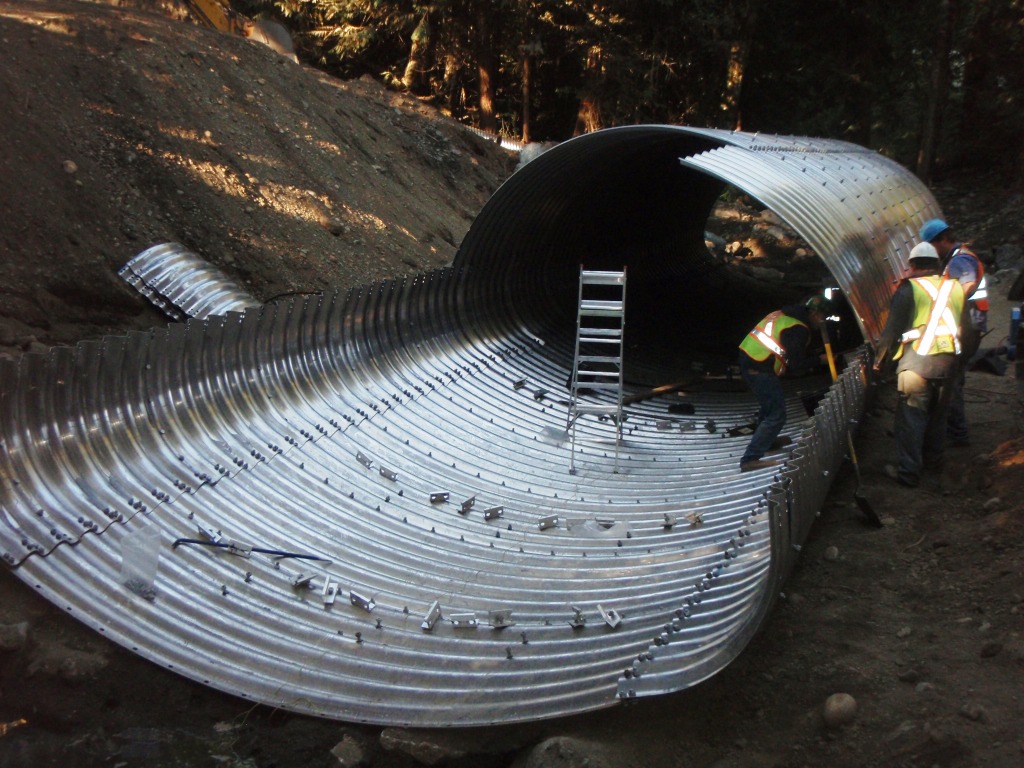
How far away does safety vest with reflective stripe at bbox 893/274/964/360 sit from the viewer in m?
6.76

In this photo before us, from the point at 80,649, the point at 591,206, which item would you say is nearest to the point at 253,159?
the point at 591,206

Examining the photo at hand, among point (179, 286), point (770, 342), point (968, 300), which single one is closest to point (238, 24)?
point (179, 286)

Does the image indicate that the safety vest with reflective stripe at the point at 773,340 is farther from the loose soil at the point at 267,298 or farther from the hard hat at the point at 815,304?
the loose soil at the point at 267,298

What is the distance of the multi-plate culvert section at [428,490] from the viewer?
4.65 m

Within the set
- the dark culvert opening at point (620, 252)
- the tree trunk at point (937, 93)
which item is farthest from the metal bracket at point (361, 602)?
the tree trunk at point (937, 93)

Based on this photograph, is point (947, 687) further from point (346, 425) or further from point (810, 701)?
point (346, 425)

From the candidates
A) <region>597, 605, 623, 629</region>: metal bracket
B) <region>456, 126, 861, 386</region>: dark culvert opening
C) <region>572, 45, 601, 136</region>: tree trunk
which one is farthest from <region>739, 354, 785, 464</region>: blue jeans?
<region>572, 45, 601, 136</region>: tree trunk

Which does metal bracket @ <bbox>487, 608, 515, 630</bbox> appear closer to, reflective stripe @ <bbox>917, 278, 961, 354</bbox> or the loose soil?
the loose soil

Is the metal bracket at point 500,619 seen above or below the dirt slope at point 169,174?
below

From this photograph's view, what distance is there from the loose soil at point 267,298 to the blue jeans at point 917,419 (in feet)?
0.71

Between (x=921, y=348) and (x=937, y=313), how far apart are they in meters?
0.27

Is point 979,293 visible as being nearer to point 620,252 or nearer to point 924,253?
point 924,253

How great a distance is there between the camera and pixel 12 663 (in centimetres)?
435

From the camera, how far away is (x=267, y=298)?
406 inches
